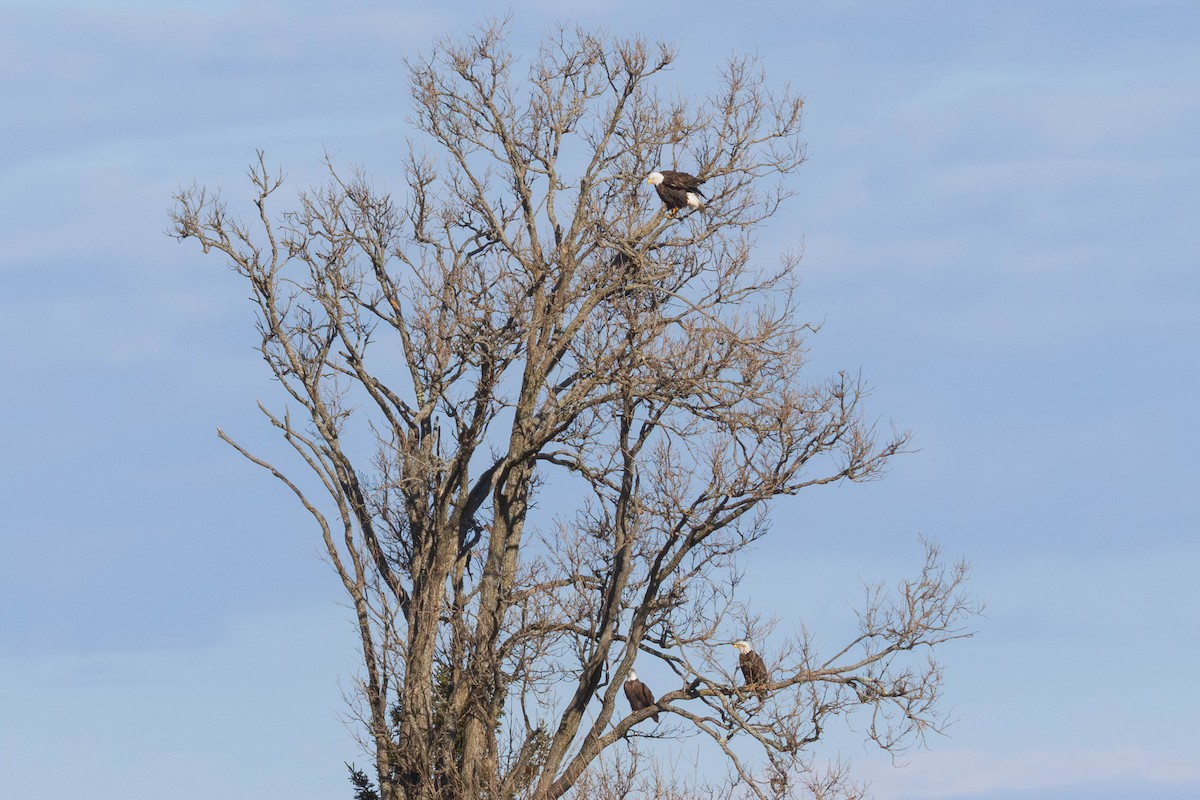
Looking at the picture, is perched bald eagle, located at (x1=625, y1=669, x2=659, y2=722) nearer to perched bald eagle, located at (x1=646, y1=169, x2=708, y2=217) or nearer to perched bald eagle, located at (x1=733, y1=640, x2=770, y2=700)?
perched bald eagle, located at (x1=733, y1=640, x2=770, y2=700)

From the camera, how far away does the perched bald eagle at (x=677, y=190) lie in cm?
2609

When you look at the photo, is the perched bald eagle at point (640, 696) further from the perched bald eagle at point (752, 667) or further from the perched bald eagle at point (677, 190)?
the perched bald eagle at point (677, 190)

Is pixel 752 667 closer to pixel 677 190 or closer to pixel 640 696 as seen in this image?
pixel 640 696

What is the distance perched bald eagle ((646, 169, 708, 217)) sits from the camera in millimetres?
26094

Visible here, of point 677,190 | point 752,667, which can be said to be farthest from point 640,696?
point 677,190

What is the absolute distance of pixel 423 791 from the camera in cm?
2520

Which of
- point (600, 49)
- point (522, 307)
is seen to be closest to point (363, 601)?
point (522, 307)

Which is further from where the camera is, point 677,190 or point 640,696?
point 677,190

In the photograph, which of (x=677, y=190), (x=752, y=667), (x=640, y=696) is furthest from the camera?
(x=677, y=190)

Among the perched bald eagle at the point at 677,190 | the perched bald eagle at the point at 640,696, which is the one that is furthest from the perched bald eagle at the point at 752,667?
the perched bald eagle at the point at 677,190

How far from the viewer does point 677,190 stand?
85.7 ft

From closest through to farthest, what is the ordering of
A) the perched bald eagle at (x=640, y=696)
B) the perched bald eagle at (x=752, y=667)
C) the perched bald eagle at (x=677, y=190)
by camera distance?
1. the perched bald eagle at (x=752, y=667)
2. the perched bald eagle at (x=640, y=696)
3. the perched bald eagle at (x=677, y=190)

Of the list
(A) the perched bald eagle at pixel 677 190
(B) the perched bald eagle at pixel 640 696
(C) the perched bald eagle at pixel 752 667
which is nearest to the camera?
→ (C) the perched bald eagle at pixel 752 667

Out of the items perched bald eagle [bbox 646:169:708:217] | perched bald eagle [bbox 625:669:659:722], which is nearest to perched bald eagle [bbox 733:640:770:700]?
perched bald eagle [bbox 625:669:659:722]
